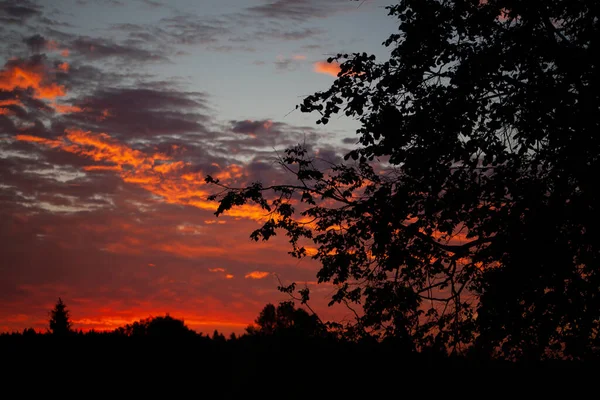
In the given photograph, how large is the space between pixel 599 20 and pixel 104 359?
12.0 metres

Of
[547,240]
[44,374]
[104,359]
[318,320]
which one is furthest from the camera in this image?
[318,320]

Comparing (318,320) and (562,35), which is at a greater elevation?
(562,35)

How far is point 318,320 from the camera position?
14891 mm

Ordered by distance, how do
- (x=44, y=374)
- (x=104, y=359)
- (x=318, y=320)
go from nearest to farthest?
(x=44, y=374) < (x=104, y=359) < (x=318, y=320)

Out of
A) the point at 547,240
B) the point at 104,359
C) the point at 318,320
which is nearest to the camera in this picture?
the point at 547,240

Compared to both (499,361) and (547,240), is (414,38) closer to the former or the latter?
(547,240)

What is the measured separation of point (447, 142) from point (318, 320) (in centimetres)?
559

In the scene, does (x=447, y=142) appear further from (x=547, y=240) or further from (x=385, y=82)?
(x=547, y=240)

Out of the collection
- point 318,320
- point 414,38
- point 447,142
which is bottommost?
point 318,320

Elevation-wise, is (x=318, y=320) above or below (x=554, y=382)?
above

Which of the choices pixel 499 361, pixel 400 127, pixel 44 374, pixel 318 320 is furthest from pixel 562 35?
pixel 44 374

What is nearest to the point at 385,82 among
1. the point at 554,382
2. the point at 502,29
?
the point at 502,29

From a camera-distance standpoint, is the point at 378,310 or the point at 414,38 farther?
the point at 378,310

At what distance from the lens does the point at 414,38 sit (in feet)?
40.9
